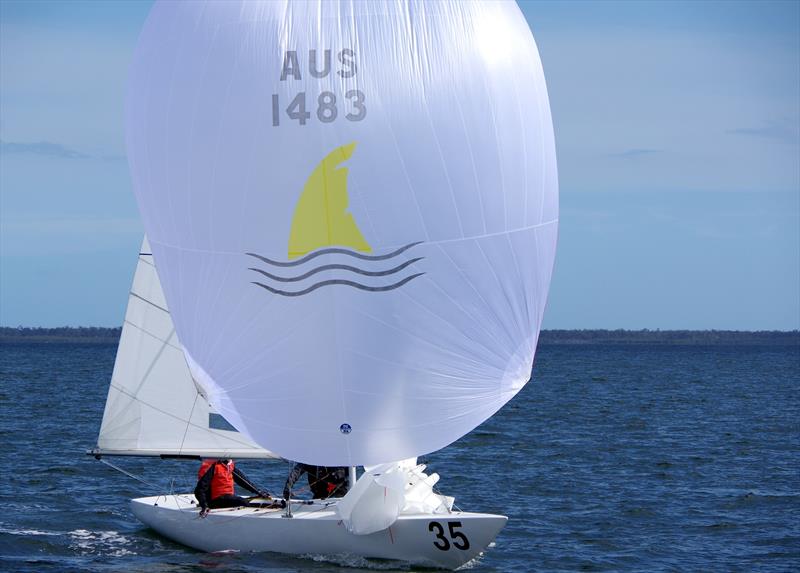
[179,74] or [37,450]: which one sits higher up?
[179,74]

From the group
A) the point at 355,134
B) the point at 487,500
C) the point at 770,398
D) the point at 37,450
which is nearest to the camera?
the point at 355,134

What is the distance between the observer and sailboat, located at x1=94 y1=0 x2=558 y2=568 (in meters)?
12.4

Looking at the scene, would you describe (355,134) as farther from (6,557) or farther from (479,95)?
(6,557)

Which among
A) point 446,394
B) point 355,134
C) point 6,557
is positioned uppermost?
point 355,134

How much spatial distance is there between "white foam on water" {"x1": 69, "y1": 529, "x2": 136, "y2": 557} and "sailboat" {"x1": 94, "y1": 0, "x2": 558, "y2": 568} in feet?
11.0

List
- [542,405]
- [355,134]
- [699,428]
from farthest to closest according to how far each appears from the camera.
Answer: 1. [542,405]
2. [699,428]
3. [355,134]

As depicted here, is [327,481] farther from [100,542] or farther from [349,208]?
[349,208]

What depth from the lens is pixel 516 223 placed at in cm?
1305

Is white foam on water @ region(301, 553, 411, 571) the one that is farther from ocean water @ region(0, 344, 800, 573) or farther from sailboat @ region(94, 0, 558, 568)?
sailboat @ region(94, 0, 558, 568)

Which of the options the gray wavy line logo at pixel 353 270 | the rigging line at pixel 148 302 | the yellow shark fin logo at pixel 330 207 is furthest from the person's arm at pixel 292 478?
the yellow shark fin logo at pixel 330 207

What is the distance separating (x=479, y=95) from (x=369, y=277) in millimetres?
1990

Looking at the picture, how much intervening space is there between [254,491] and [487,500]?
17.9 ft

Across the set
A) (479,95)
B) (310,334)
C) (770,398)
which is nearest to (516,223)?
(479,95)

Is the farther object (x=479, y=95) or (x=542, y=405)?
(x=542, y=405)
